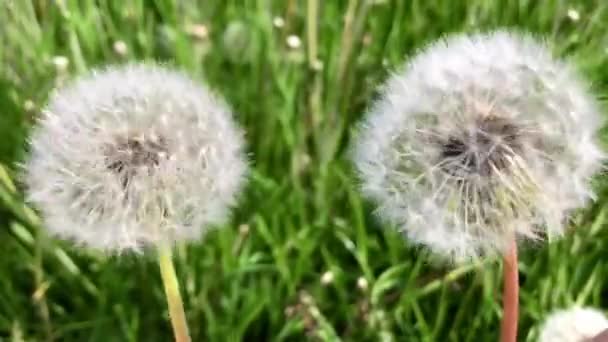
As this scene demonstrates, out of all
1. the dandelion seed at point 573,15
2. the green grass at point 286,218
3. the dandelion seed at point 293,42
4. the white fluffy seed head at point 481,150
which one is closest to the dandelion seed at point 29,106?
the green grass at point 286,218

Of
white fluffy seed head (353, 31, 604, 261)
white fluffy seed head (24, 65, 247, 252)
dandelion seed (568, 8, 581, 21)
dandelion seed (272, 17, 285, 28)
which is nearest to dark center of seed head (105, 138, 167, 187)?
white fluffy seed head (24, 65, 247, 252)

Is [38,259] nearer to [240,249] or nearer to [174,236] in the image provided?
[240,249]

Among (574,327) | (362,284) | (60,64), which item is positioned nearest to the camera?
(574,327)

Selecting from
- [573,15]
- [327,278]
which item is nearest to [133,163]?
[327,278]

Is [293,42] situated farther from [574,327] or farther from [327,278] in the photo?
[574,327]

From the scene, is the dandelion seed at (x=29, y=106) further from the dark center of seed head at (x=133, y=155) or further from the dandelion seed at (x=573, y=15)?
the dandelion seed at (x=573, y=15)

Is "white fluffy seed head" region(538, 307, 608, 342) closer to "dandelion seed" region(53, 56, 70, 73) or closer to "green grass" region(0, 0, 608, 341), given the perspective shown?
"green grass" region(0, 0, 608, 341)
